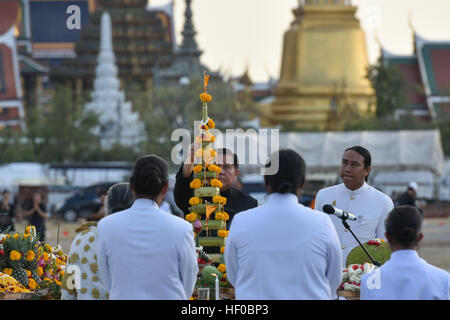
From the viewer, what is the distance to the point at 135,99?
64.9 meters

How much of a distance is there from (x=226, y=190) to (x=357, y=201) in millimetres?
907

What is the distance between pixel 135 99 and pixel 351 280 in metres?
58.8

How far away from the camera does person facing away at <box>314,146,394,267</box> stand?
7520 mm

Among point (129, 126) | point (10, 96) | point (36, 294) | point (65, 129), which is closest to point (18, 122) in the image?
point (10, 96)

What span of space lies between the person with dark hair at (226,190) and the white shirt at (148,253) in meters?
2.37

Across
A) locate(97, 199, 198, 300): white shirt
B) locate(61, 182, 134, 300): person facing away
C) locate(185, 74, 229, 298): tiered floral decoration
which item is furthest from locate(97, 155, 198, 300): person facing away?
locate(185, 74, 229, 298): tiered floral decoration

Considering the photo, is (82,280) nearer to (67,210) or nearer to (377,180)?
(67,210)

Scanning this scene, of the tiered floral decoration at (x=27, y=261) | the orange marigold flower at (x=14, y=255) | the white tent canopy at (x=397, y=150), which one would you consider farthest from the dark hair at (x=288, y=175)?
the white tent canopy at (x=397, y=150)

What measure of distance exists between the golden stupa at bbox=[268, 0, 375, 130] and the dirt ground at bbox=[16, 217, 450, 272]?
28.6 m

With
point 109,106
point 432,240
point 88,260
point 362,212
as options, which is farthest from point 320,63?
point 88,260

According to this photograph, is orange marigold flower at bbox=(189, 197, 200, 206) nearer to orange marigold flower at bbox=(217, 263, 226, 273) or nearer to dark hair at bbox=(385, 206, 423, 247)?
orange marigold flower at bbox=(217, 263, 226, 273)

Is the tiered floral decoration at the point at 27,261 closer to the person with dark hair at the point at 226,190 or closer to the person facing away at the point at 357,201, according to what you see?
the person with dark hair at the point at 226,190

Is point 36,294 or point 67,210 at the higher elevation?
point 36,294

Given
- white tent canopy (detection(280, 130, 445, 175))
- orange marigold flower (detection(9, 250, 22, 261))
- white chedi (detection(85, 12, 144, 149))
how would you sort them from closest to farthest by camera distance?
orange marigold flower (detection(9, 250, 22, 261)) < white tent canopy (detection(280, 130, 445, 175)) < white chedi (detection(85, 12, 144, 149))
